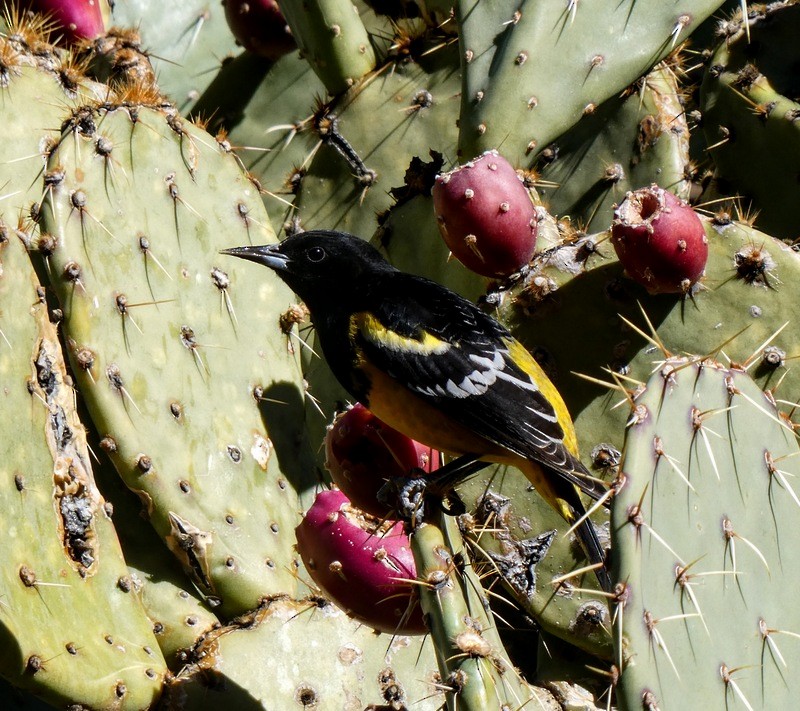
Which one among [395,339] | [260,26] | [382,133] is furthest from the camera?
[260,26]

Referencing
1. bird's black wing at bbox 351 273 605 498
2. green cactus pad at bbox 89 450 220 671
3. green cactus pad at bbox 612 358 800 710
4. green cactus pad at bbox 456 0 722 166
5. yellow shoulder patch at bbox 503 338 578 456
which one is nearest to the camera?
green cactus pad at bbox 612 358 800 710

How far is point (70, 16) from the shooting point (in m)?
3.26

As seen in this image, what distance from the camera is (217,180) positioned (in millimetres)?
2725

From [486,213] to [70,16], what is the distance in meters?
1.67

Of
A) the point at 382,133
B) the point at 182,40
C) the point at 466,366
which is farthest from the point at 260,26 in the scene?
the point at 466,366

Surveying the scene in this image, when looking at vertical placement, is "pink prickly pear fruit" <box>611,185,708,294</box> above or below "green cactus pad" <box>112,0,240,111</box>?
below

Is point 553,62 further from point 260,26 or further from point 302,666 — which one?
point 302,666

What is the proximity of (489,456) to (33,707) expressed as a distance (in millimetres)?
1564

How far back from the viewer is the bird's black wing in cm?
219

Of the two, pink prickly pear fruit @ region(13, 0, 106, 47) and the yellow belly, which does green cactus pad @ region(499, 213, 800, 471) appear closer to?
the yellow belly

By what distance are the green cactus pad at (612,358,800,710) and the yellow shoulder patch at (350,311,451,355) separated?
2.12 ft

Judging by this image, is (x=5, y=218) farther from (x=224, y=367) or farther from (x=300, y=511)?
(x=300, y=511)

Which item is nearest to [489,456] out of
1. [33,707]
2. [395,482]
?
Result: [395,482]

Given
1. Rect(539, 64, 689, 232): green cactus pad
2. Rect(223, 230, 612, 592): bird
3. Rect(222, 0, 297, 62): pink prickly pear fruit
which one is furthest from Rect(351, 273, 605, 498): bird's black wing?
Rect(222, 0, 297, 62): pink prickly pear fruit
